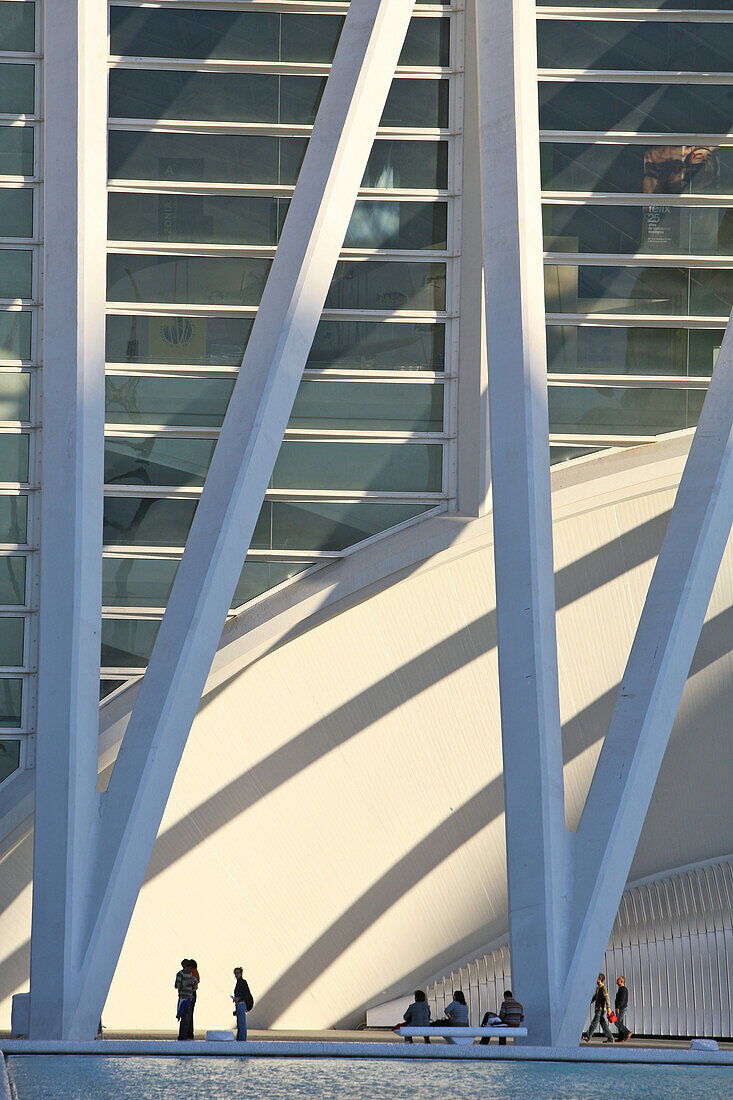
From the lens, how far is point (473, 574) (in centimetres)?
2017

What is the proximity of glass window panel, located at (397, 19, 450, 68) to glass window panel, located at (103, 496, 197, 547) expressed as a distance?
7.23 metres

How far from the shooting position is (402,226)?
19297 mm

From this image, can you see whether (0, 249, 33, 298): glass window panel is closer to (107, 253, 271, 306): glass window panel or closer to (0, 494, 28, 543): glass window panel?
(107, 253, 271, 306): glass window panel

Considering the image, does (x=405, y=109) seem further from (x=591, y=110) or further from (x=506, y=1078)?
(x=506, y=1078)

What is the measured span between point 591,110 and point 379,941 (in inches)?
534

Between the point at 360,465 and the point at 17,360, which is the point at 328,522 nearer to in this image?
the point at 360,465

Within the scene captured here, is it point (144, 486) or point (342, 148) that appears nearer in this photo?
point (342, 148)

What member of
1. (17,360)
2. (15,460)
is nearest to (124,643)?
(15,460)

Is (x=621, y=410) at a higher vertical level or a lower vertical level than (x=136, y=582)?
higher

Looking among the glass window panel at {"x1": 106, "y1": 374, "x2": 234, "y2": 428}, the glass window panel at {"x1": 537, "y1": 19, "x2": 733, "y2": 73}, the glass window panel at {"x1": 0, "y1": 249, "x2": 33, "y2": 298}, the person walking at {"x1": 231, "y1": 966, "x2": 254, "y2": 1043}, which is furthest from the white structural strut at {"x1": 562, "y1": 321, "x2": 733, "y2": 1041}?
the glass window panel at {"x1": 0, "y1": 249, "x2": 33, "y2": 298}

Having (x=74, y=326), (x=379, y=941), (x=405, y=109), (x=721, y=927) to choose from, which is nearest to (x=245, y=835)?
(x=379, y=941)

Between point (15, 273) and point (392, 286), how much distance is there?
5.45m

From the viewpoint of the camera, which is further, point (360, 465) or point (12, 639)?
point (360, 465)

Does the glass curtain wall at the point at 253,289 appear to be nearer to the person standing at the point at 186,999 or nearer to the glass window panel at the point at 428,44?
the glass window panel at the point at 428,44
